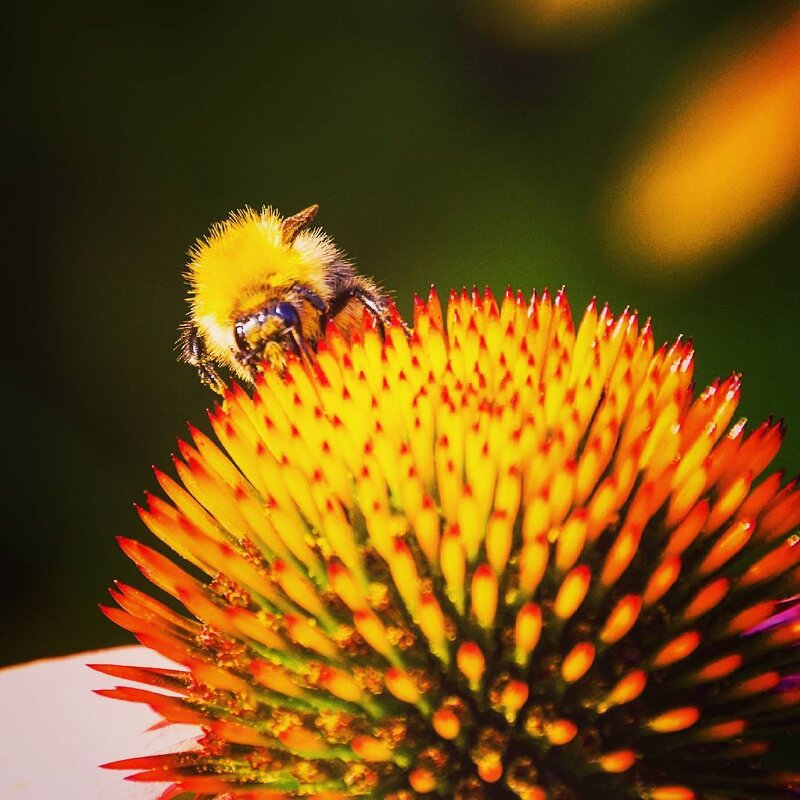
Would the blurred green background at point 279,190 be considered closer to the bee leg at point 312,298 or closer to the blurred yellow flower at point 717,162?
the blurred yellow flower at point 717,162

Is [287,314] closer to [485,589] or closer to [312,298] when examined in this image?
[312,298]

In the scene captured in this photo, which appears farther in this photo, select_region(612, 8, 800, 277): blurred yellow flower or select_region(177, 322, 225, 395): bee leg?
select_region(612, 8, 800, 277): blurred yellow flower

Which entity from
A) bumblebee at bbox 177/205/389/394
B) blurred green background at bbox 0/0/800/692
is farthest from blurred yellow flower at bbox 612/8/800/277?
bumblebee at bbox 177/205/389/394

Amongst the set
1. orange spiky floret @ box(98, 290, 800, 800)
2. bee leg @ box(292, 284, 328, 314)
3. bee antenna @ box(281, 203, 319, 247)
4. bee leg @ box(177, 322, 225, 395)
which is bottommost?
orange spiky floret @ box(98, 290, 800, 800)

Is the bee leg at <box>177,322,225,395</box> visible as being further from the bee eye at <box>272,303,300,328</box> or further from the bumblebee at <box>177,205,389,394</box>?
the bee eye at <box>272,303,300,328</box>

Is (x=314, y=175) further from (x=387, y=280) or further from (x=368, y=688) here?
(x=368, y=688)

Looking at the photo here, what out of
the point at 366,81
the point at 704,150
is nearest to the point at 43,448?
the point at 366,81

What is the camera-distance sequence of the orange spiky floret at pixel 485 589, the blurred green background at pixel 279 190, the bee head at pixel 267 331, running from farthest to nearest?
the blurred green background at pixel 279 190
the bee head at pixel 267 331
the orange spiky floret at pixel 485 589

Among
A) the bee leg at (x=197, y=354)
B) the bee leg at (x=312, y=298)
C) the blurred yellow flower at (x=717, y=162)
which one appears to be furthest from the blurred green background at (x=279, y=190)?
the bee leg at (x=312, y=298)
